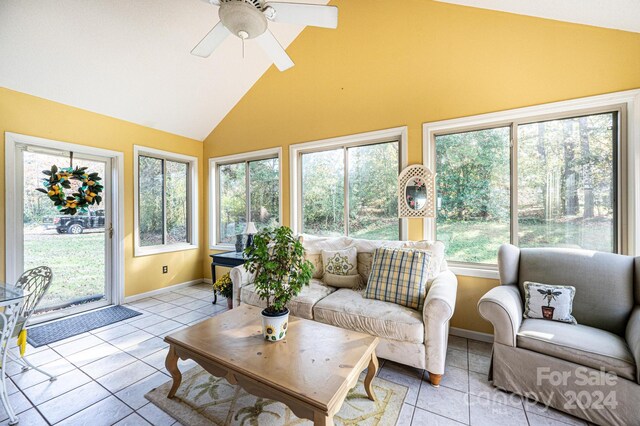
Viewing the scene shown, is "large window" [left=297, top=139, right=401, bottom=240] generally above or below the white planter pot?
above

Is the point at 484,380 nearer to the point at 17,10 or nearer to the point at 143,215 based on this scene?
the point at 143,215

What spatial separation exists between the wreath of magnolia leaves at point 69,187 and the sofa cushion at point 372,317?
336 centimetres

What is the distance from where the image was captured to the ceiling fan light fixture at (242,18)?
5.39ft

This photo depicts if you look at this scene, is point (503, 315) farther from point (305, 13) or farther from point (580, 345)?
point (305, 13)

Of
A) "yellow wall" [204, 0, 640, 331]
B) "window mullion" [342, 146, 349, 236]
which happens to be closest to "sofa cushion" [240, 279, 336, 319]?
"window mullion" [342, 146, 349, 236]

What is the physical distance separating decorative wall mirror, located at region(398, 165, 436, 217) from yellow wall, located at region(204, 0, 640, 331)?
0.17 m

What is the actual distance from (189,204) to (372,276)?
3.69m

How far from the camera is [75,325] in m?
2.97

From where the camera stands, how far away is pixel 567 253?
2123 mm

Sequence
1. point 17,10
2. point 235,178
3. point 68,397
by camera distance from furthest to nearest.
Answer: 1. point 235,178
2. point 17,10
3. point 68,397

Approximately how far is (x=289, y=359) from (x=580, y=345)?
178cm

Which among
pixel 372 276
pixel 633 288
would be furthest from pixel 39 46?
pixel 633 288

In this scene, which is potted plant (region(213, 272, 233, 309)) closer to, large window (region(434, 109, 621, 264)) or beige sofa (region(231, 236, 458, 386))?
beige sofa (region(231, 236, 458, 386))

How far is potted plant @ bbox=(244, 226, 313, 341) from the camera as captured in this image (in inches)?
64.4
